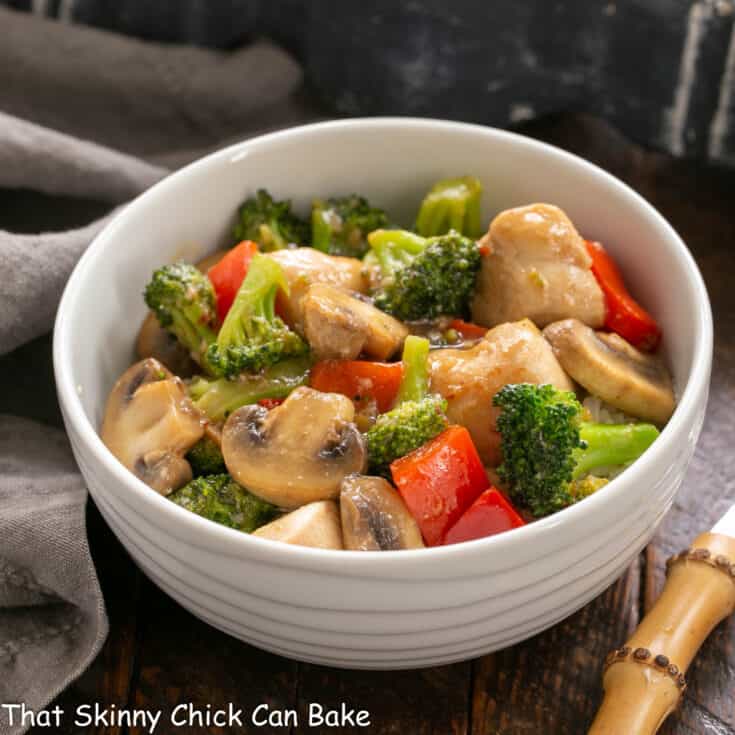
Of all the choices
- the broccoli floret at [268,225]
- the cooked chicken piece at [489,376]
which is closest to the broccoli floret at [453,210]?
the broccoli floret at [268,225]

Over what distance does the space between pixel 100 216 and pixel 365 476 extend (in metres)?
1.58

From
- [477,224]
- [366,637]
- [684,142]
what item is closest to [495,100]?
[684,142]

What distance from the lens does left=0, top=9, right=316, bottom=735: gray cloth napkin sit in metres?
2.64

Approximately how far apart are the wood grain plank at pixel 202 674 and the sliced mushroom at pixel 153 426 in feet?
1.30

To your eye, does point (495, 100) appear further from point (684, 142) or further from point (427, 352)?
point (427, 352)

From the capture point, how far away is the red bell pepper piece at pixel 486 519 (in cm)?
239

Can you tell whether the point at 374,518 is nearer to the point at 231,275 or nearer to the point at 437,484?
the point at 437,484

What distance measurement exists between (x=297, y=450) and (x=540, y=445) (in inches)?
20.4

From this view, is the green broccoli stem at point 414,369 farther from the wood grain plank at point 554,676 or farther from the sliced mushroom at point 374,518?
the wood grain plank at point 554,676

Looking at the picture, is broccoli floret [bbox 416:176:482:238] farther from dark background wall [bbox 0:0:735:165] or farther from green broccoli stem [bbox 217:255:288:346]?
A: dark background wall [bbox 0:0:735:165]

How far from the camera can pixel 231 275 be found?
2.99 metres

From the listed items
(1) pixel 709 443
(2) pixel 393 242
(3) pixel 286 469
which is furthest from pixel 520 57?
(3) pixel 286 469

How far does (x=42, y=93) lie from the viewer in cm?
412

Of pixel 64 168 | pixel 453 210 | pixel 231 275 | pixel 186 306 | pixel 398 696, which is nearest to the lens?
pixel 398 696
